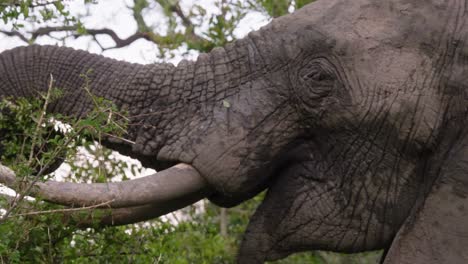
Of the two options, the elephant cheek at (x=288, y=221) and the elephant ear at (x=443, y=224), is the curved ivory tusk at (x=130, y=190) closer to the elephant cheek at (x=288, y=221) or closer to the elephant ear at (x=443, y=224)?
the elephant cheek at (x=288, y=221)

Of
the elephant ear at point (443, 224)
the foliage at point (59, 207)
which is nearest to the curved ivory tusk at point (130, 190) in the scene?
the foliage at point (59, 207)

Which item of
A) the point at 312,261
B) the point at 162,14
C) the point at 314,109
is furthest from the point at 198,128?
the point at 162,14

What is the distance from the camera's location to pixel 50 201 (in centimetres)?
293

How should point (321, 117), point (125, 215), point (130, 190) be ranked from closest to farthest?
point (130, 190), point (125, 215), point (321, 117)

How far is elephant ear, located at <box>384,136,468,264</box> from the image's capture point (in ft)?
10.3

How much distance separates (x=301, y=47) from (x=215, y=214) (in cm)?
331

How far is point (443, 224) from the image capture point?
314 cm

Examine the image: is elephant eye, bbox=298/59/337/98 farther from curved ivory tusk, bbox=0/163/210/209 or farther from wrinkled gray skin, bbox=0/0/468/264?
curved ivory tusk, bbox=0/163/210/209

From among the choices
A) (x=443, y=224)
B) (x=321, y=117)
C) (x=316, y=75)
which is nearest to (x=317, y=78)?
(x=316, y=75)

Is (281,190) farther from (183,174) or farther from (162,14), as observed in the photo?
(162,14)

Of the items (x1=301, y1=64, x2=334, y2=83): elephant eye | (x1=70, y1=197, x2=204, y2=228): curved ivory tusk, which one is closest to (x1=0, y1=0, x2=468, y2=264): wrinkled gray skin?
(x1=301, y1=64, x2=334, y2=83): elephant eye

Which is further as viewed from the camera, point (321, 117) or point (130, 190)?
point (321, 117)

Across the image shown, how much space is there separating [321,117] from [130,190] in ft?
2.29

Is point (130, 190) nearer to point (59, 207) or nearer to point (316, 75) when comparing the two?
point (59, 207)
